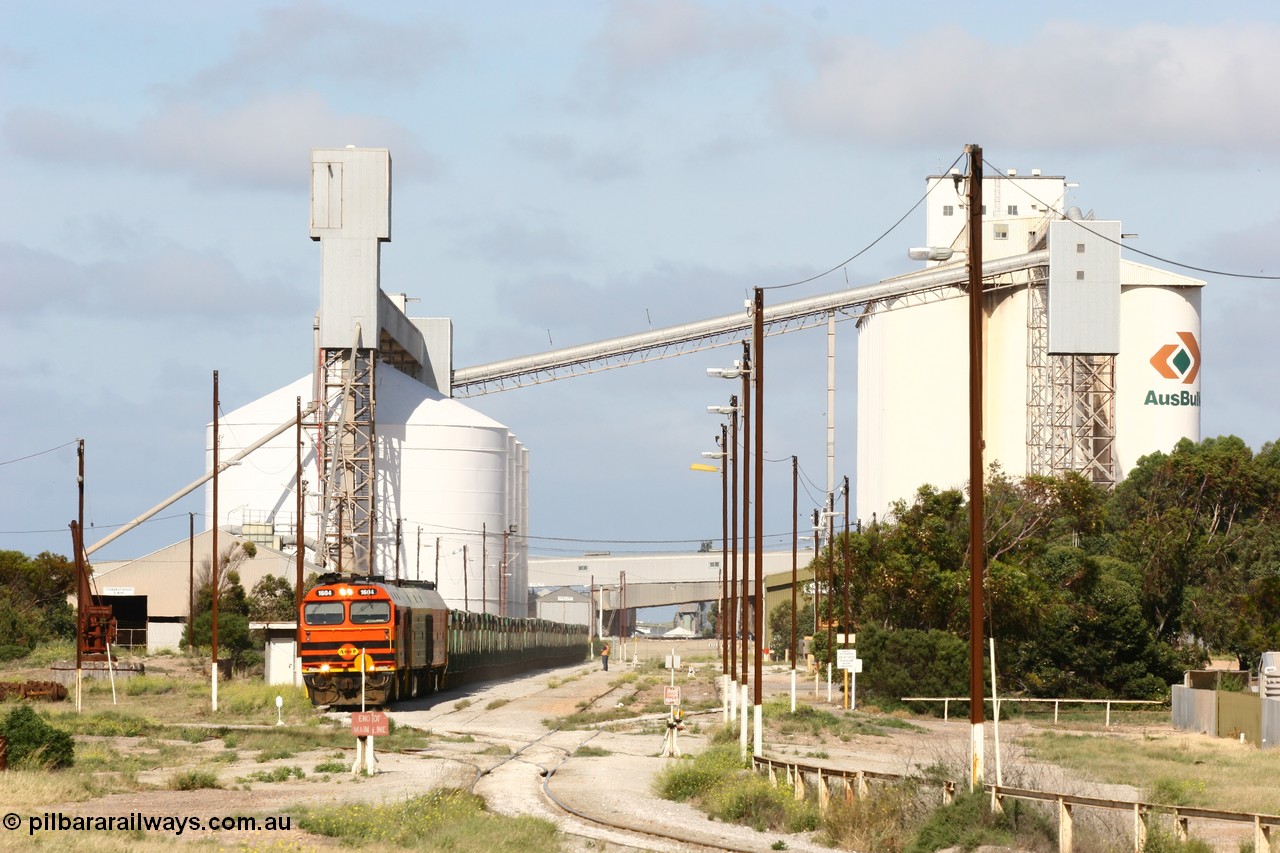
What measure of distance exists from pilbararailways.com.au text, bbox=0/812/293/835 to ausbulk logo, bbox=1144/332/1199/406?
92545mm

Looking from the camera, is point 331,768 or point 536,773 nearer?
point 331,768

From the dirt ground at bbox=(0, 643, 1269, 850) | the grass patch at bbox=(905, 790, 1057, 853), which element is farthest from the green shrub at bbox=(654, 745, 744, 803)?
the grass patch at bbox=(905, 790, 1057, 853)

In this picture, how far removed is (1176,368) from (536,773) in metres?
85.0

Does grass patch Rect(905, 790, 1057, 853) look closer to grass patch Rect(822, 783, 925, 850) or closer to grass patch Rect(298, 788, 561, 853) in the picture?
grass patch Rect(822, 783, 925, 850)

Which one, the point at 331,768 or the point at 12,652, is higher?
the point at 331,768

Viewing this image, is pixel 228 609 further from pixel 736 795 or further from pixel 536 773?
pixel 736 795

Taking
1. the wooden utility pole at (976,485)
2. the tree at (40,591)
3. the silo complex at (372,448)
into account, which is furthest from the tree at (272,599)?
the wooden utility pole at (976,485)

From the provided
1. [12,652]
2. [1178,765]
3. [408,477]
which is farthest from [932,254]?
[408,477]

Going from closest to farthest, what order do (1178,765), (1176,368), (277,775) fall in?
(277,775)
(1178,765)
(1176,368)

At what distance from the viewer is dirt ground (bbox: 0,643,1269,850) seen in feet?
76.4

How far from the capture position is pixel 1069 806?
20500 mm

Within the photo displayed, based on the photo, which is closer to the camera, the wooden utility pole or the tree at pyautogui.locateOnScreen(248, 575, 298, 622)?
the wooden utility pole

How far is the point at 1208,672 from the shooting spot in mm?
58000

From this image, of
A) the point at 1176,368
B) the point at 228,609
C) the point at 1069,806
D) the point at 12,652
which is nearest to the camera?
the point at 1069,806
